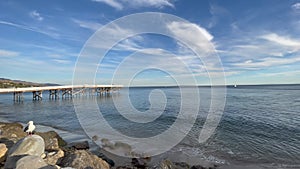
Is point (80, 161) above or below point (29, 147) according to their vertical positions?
below

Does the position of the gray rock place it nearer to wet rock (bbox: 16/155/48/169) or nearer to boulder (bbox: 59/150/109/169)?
boulder (bbox: 59/150/109/169)

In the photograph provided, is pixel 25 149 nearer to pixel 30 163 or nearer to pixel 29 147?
pixel 29 147

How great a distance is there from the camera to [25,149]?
6273mm

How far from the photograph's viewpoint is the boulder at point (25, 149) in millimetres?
5820

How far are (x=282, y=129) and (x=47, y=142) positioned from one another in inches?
578

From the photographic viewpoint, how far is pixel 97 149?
34.1ft

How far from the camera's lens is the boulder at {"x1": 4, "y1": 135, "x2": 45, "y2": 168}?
5820 millimetres

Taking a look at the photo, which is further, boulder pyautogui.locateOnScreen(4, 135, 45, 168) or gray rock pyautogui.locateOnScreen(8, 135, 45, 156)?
gray rock pyautogui.locateOnScreen(8, 135, 45, 156)

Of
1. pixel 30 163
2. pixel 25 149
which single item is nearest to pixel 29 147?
pixel 25 149

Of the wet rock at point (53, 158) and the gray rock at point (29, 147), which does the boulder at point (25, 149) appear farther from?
the wet rock at point (53, 158)

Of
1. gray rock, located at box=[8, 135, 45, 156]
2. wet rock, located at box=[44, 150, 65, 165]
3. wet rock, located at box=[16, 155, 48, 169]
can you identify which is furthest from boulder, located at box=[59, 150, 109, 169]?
wet rock, located at box=[16, 155, 48, 169]

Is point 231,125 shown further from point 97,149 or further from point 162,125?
point 97,149

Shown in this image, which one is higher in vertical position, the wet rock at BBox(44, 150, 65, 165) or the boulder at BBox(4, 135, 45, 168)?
the boulder at BBox(4, 135, 45, 168)

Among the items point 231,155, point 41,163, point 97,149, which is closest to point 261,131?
point 231,155
